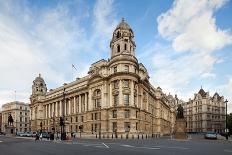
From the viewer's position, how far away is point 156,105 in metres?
125

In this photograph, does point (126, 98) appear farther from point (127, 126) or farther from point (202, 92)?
point (202, 92)

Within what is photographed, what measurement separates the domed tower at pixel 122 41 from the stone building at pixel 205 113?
89.8 meters

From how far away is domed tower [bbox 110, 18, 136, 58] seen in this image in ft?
282

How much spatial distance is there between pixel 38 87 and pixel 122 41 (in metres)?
71.5

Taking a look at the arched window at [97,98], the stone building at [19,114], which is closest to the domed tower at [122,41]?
the arched window at [97,98]

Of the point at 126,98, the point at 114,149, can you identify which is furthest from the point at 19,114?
the point at 114,149

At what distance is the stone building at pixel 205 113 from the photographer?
162625mm

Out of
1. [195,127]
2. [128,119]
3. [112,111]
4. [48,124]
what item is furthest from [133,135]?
[195,127]

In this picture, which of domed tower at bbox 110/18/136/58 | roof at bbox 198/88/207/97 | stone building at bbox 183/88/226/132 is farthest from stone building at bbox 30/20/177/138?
roof at bbox 198/88/207/97

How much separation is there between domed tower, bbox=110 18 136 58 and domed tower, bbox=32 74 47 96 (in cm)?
6589

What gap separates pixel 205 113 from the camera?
162 meters

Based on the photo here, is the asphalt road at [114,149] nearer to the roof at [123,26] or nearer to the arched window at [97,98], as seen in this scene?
the arched window at [97,98]

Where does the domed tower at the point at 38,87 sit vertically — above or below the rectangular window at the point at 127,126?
above

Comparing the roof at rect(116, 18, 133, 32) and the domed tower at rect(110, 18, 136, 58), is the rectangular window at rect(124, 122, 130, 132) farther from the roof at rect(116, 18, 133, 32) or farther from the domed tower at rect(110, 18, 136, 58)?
the roof at rect(116, 18, 133, 32)
